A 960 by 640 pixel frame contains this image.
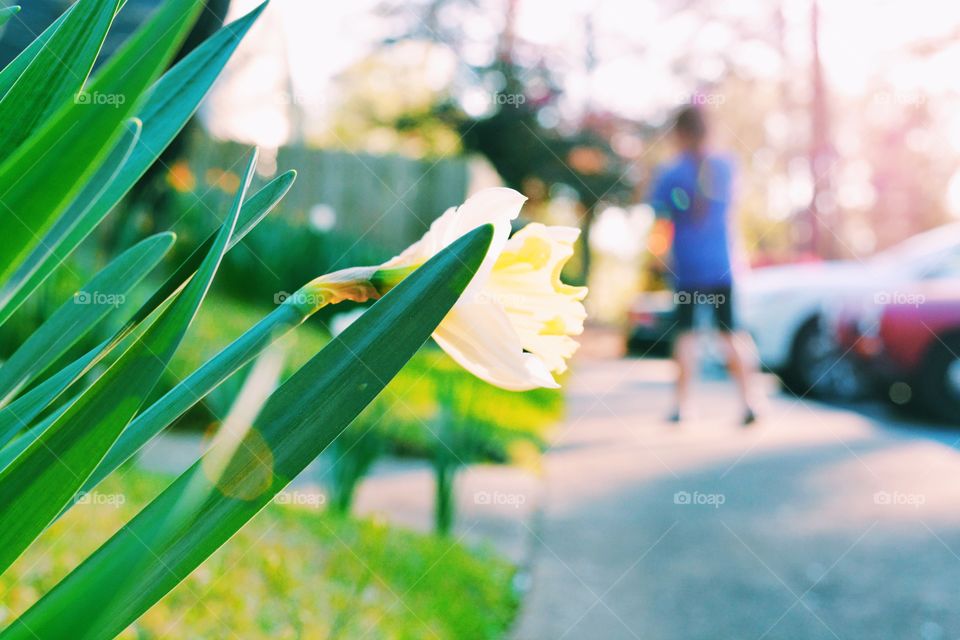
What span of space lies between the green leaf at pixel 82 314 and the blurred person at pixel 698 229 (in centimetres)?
384

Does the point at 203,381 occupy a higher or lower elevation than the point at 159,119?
lower

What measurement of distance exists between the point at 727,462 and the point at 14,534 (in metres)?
3.48

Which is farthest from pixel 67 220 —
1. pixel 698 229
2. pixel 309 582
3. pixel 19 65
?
pixel 698 229

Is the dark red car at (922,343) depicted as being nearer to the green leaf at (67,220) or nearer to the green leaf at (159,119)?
the green leaf at (159,119)

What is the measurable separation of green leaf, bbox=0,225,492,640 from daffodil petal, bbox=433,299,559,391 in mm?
89

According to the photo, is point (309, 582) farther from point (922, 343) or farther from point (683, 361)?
point (922, 343)

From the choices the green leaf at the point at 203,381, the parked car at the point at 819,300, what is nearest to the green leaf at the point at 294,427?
the green leaf at the point at 203,381

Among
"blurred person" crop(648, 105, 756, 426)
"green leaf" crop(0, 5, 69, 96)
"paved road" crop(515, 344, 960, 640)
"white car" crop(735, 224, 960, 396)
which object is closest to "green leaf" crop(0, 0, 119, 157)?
"green leaf" crop(0, 5, 69, 96)

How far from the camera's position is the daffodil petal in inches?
23.1

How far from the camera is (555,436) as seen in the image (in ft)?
14.4

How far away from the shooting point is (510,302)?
0.63 meters

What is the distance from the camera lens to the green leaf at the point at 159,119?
0.60 metres

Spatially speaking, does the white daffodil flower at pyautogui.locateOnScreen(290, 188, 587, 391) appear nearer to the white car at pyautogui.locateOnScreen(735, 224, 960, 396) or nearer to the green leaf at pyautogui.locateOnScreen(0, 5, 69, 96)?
the green leaf at pyautogui.locateOnScreen(0, 5, 69, 96)

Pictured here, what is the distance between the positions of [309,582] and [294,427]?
1.56 m
